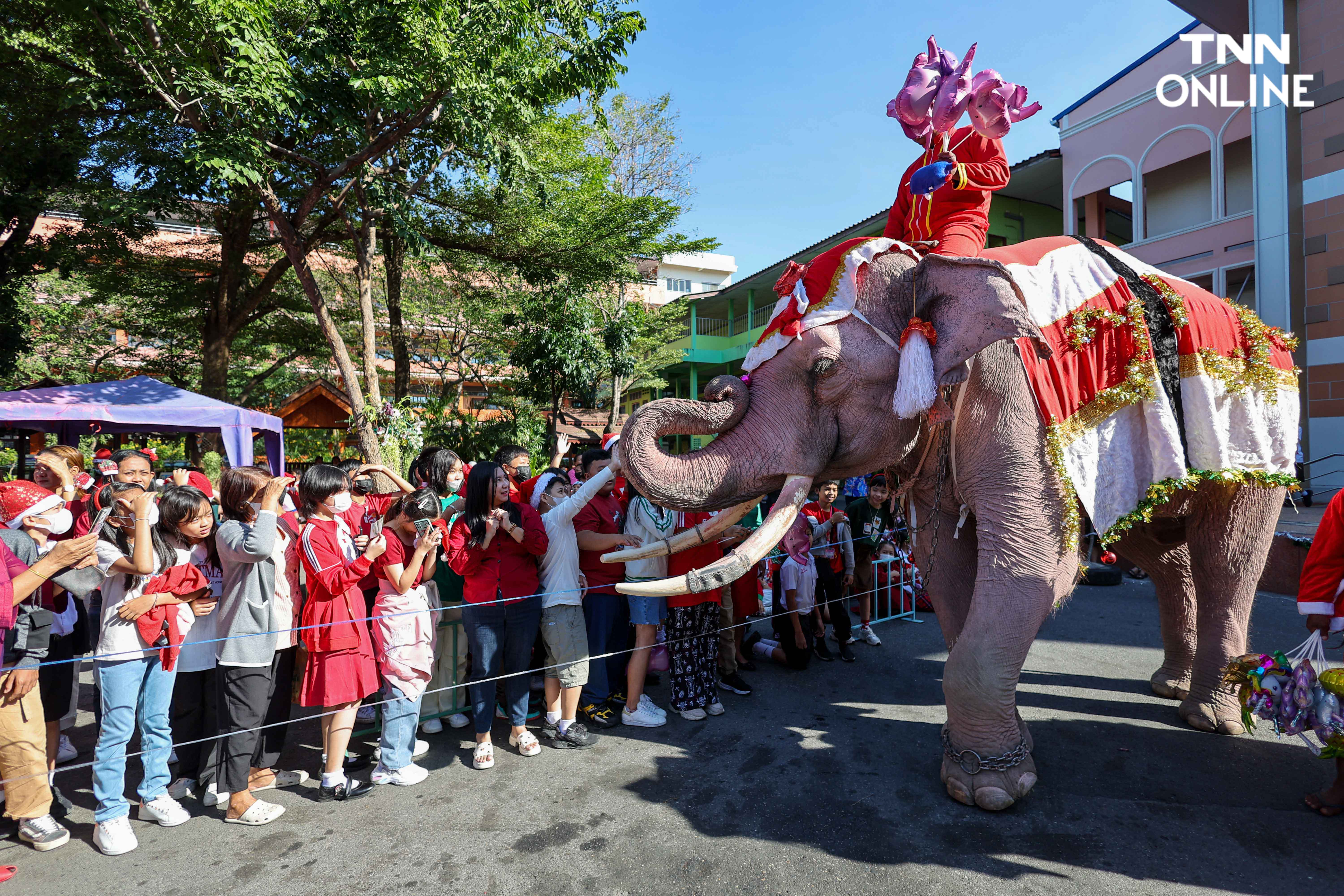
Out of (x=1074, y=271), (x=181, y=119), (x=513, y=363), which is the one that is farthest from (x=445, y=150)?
(x=1074, y=271)

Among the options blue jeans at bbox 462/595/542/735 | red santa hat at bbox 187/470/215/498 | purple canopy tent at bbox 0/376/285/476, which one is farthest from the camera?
purple canopy tent at bbox 0/376/285/476

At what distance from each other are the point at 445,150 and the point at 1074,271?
8892mm

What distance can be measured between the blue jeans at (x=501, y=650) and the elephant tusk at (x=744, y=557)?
141cm

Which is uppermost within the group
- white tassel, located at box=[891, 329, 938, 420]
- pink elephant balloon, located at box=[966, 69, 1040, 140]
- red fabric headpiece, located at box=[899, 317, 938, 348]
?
pink elephant balloon, located at box=[966, 69, 1040, 140]

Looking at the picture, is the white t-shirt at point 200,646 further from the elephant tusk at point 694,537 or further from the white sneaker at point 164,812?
the elephant tusk at point 694,537

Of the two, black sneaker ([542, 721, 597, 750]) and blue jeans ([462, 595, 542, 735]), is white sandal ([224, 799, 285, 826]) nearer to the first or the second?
blue jeans ([462, 595, 542, 735])

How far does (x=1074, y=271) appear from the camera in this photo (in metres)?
3.23

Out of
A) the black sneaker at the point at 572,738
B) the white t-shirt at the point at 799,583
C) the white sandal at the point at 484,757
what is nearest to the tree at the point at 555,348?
the white t-shirt at the point at 799,583

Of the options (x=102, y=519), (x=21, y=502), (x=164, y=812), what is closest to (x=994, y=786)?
(x=164, y=812)

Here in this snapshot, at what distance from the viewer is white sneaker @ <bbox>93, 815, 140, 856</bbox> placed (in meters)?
2.94

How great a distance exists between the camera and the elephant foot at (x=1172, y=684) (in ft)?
13.9

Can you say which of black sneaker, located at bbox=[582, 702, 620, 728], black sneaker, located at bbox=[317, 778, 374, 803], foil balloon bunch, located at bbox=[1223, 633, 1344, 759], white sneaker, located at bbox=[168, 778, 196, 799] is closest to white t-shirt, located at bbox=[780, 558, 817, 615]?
black sneaker, located at bbox=[582, 702, 620, 728]

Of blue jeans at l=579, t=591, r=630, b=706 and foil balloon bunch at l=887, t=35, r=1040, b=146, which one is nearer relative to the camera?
foil balloon bunch at l=887, t=35, r=1040, b=146

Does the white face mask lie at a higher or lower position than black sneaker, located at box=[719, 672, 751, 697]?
higher
